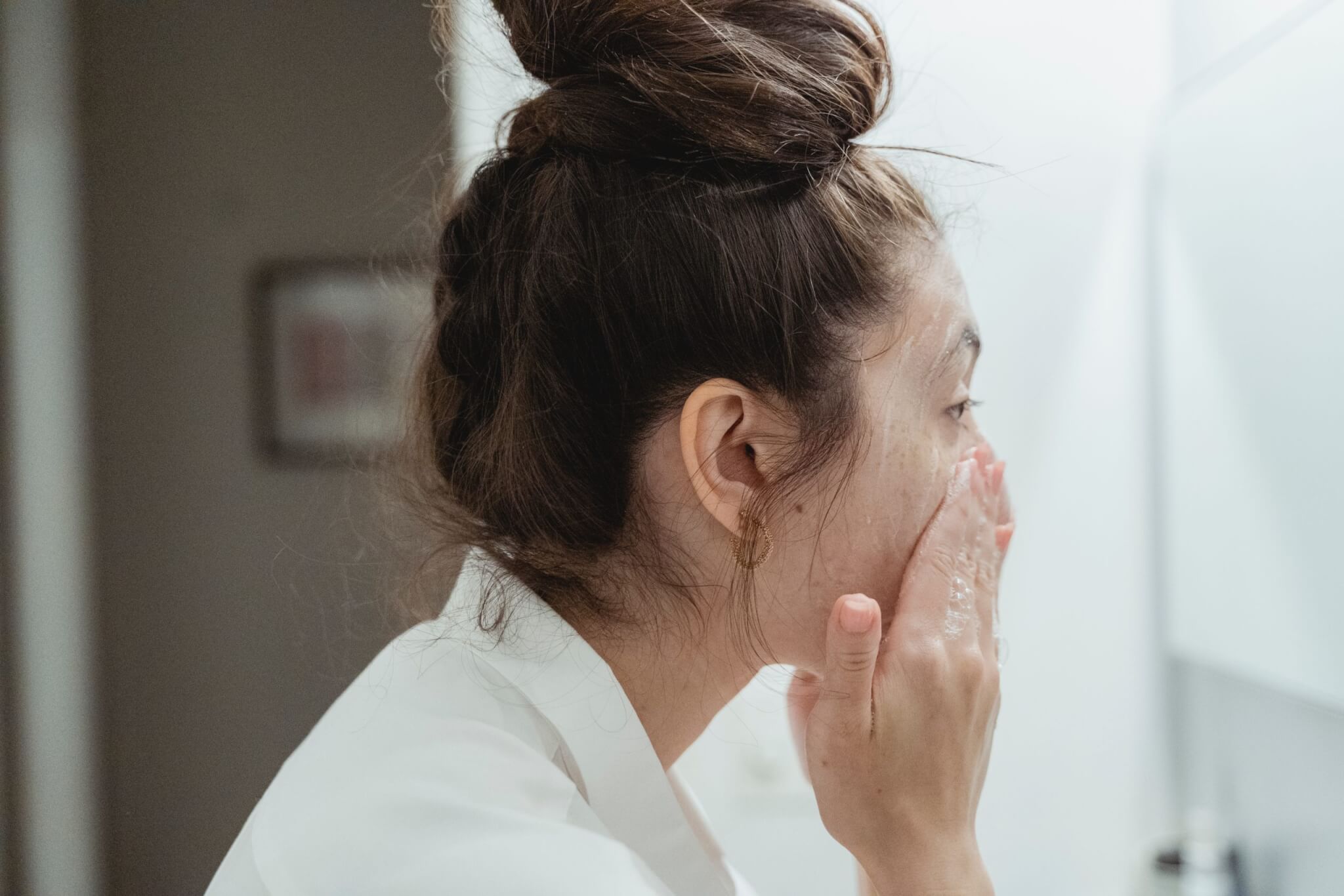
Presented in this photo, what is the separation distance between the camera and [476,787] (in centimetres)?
49

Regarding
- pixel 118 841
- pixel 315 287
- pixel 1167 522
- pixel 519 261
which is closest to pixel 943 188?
pixel 1167 522

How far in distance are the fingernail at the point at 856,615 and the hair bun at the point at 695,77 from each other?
284mm

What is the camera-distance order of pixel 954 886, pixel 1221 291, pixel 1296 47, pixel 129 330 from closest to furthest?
pixel 954 886 < pixel 1296 47 < pixel 1221 291 < pixel 129 330

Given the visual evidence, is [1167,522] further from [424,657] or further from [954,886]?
[424,657]

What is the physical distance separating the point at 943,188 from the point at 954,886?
0.70 m

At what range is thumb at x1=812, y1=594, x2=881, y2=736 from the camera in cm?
59

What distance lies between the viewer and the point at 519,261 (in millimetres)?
609

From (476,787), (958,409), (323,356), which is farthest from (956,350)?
(323,356)

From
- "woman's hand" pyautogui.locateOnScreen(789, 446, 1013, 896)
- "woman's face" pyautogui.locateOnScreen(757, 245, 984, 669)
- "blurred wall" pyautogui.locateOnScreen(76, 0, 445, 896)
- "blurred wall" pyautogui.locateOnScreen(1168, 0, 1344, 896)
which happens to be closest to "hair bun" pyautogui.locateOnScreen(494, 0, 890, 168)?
"woman's face" pyautogui.locateOnScreen(757, 245, 984, 669)

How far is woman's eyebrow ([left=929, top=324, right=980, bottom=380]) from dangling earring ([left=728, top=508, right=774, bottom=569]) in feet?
0.52

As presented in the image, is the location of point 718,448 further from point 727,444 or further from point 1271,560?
point 1271,560

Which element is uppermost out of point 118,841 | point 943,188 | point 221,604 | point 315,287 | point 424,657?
point 943,188

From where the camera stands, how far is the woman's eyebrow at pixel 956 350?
64 cm

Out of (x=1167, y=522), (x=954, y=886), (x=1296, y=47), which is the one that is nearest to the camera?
(x=954, y=886)
